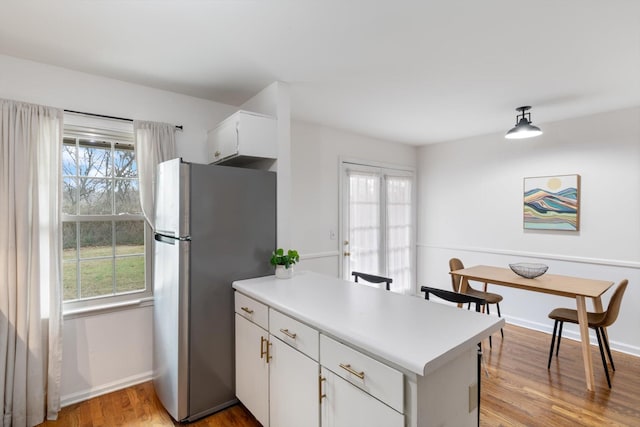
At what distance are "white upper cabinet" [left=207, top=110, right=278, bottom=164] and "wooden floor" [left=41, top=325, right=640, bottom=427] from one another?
1863 mm

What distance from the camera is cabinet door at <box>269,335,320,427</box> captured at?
1.55m

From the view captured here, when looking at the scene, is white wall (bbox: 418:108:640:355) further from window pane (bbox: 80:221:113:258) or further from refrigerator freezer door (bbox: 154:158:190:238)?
window pane (bbox: 80:221:113:258)

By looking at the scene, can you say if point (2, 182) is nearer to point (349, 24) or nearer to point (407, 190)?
point (349, 24)

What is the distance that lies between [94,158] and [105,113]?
363 mm

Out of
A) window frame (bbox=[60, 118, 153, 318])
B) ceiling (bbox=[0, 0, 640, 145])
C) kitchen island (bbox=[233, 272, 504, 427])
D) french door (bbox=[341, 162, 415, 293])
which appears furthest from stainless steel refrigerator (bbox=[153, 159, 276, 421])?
french door (bbox=[341, 162, 415, 293])

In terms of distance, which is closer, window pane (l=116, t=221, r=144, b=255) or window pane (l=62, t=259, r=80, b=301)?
window pane (l=62, t=259, r=80, b=301)

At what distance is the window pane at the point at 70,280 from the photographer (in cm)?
234

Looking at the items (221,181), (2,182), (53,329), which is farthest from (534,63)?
(53,329)

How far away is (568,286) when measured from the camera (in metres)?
2.74

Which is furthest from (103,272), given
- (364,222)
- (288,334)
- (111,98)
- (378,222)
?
(378,222)

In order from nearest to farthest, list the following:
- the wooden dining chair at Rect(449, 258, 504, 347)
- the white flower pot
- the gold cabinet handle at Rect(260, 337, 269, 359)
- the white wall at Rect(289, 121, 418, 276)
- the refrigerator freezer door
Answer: the gold cabinet handle at Rect(260, 337, 269, 359) < the refrigerator freezer door < the white flower pot < the wooden dining chair at Rect(449, 258, 504, 347) < the white wall at Rect(289, 121, 418, 276)

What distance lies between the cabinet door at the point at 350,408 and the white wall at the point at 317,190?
2.16 metres

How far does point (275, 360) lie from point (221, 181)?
1.21 meters

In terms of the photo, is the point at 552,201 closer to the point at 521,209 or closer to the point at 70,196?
the point at 521,209
